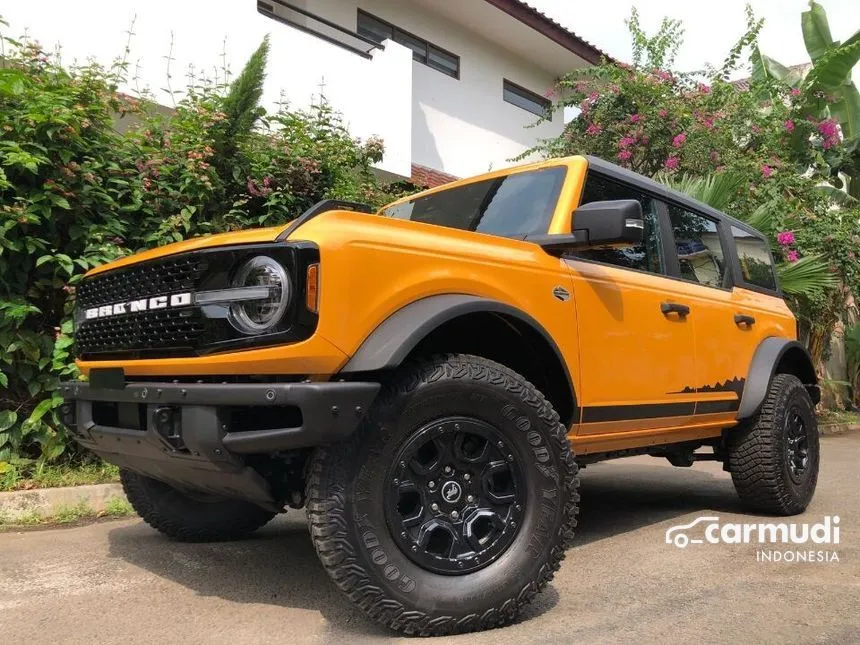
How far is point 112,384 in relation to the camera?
2.58 metres

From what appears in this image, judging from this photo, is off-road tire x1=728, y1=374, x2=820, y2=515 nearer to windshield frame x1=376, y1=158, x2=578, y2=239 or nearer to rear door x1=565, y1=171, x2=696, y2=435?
rear door x1=565, y1=171, x2=696, y2=435

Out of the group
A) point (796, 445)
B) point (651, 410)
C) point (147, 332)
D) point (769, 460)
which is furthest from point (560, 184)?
point (796, 445)

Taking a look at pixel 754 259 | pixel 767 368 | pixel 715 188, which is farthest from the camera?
pixel 715 188

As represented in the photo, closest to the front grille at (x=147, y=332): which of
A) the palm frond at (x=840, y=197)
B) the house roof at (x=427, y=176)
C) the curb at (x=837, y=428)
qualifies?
the house roof at (x=427, y=176)

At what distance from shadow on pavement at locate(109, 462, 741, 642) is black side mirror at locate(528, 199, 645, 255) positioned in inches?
57.9

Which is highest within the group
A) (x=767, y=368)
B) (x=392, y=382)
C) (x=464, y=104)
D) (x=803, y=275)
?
(x=464, y=104)

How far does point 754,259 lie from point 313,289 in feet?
12.7

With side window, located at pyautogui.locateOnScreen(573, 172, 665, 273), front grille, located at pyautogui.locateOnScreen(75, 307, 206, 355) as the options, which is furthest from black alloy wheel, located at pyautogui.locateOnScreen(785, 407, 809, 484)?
front grille, located at pyautogui.locateOnScreen(75, 307, 206, 355)

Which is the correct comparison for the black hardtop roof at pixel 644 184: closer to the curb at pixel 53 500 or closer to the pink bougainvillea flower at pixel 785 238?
the curb at pixel 53 500

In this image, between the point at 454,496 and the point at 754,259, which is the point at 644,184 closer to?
the point at 754,259

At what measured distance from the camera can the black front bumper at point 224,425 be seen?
6.97 ft

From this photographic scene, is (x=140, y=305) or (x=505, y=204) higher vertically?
(x=505, y=204)

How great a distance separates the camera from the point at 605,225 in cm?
294

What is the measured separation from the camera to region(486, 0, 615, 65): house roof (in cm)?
1112
